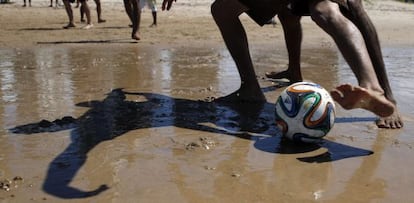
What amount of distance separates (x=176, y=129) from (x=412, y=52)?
6.72m

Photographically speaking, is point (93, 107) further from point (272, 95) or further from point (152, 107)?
point (272, 95)

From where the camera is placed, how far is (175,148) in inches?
128

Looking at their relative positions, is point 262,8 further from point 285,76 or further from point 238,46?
point 285,76

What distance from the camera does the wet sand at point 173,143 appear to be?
2586 mm

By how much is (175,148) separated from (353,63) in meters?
1.18

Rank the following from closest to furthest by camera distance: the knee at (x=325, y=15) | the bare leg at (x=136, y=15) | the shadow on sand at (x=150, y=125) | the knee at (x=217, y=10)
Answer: the shadow on sand at (x=150, y=125) < the knee at (x=325, y=15) < the knee at (x=217, y=10) < the bare leg at (x=136, y=15)

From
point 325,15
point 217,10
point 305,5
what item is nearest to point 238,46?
point 217,10

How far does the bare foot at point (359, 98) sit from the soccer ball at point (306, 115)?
535 mm

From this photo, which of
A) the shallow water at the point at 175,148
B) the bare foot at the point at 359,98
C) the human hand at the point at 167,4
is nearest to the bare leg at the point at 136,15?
the shallow water at the point at 175,148

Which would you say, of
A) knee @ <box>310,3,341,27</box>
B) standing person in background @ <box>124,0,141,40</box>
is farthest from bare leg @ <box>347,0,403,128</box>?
standing person in background @ <box>124,0,141,40</box>

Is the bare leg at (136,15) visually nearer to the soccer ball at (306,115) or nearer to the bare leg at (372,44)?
the bare leg at (372,44)

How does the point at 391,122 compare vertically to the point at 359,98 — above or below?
below

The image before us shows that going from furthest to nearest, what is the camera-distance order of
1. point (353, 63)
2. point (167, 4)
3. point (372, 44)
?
point (167, 4) < point (372, 44) < point (353, 63)

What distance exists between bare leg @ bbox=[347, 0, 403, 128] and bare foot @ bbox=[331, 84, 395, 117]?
40.0 inches
